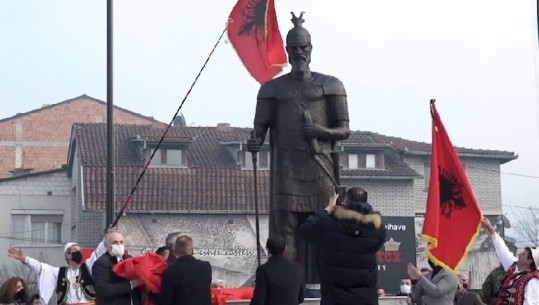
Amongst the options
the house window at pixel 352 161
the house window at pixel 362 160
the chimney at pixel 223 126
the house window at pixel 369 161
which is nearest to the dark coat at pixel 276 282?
the house window at pixel 362 160

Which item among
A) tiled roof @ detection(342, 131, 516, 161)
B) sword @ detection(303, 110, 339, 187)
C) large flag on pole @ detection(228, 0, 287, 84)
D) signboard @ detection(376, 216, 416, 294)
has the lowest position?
signboard @ detection(376, 216, 416, 294)

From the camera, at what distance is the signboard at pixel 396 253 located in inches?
1620

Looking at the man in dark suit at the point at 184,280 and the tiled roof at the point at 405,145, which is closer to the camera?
the man in dark suit at the point at 184,280

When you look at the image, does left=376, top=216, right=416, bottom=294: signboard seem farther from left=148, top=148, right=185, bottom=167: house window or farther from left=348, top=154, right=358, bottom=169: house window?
left=148, top=148, right=185, bottom=167: house window

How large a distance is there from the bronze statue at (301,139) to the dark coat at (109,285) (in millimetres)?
2799

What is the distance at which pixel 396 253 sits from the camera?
44.7 metres

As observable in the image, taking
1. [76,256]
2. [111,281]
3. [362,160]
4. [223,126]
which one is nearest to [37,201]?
[223,126]

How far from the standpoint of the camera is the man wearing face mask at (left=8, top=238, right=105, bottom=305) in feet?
41.0

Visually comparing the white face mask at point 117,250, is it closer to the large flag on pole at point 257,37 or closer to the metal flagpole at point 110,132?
the metal flagpole at point 110,132

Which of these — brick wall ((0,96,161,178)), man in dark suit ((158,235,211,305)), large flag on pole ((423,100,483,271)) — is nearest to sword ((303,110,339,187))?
large flag on pole ((423,100,483,271))

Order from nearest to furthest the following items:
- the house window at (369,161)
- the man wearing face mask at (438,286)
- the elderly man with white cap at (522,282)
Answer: the elderly man with white cap at (522,282) < the man wearing face mask at (438,286) < the house window at (369,161)

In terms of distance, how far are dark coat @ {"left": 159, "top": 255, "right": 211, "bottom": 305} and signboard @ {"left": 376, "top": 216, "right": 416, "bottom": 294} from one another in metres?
29.3

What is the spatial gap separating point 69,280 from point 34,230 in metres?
41.2

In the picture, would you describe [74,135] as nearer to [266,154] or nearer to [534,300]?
[266,154]
